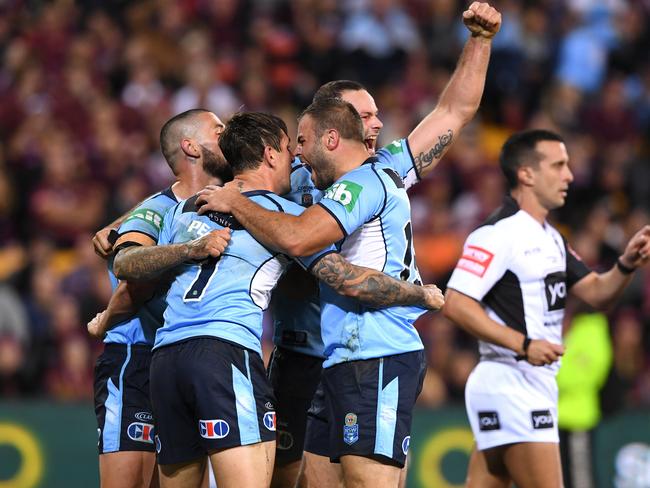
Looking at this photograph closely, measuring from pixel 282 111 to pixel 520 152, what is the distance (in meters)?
7.31

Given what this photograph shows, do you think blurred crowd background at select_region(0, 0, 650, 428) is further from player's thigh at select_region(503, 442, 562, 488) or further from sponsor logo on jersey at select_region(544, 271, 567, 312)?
player's thigh at select_region(503, 442, 562, 488)

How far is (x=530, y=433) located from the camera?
6.97 metres

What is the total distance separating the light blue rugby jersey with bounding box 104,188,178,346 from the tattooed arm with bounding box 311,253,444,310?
3.58 ft

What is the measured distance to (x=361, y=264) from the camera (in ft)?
19.0

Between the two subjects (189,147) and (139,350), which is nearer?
(189,147)

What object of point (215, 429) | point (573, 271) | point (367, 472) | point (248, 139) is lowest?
point (367, 472)

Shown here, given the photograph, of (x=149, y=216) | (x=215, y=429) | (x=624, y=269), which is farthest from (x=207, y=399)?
(x=624, y=269)

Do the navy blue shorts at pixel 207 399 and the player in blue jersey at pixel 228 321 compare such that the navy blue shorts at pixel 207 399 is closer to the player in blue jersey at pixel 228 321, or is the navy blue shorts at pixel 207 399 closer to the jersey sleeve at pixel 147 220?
the player in blue jersey at pixel 228 321

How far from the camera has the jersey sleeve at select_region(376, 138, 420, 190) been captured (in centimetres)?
634

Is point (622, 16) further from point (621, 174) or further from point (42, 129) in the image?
point (42, 129)

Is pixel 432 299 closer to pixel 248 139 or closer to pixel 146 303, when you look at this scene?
pixel 248 139

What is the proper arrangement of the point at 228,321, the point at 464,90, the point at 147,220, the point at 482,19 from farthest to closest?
1. the point at 464,90
2. the point at 482,19
3. the point at 147,220
4. the point at 228,321

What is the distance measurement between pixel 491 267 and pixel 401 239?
1446 millimetres

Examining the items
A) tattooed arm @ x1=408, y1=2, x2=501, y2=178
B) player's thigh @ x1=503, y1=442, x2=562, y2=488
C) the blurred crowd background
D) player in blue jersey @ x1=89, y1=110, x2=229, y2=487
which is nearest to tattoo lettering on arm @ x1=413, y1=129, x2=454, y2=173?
tattooed arm @ x1=408, y1=2, x2=501, y2=178
